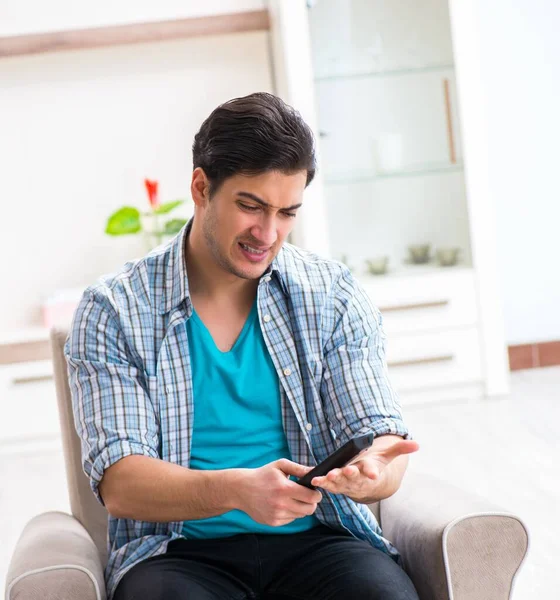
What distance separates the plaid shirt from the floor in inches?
33.1

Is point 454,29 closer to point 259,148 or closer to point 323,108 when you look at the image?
point 323,108

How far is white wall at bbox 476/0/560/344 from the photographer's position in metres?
3.92

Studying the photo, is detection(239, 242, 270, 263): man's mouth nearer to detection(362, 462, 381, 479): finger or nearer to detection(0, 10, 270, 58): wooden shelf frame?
detection(362, 462, 381, 479): finger

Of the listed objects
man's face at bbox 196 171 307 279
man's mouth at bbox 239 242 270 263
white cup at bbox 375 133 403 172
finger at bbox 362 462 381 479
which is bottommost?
finger at bbox 362 462 381 479

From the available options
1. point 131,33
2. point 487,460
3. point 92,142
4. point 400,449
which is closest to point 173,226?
point 92,142

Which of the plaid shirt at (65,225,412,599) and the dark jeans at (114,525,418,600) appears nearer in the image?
the dark jeans at (114,525,418,600)

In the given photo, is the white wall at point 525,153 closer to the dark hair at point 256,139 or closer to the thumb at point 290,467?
the dark hair at point 256,139

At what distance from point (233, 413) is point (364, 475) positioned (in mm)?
263

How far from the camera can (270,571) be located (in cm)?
131

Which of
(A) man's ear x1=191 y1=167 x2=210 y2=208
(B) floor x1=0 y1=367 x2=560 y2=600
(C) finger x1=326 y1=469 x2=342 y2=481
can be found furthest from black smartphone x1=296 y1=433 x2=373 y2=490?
(B) floor x1=0 y1=367 x2=560 y2=600

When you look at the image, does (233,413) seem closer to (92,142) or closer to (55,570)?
(55,570)

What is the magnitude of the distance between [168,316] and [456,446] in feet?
6.14

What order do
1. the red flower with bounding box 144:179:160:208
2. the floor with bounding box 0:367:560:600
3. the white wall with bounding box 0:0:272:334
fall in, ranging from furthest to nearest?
the white wall with bounding box 0:0:272:334, the red flower with bounding box 144:179:160:208, the floor with bounding box 0:367:560:600

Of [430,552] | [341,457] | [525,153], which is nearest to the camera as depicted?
[341,457]
